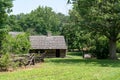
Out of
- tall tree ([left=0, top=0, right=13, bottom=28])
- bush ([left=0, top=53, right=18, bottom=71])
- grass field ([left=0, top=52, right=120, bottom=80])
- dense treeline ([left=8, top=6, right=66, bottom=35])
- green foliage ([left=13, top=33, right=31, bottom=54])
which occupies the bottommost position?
grass field ([left=0, top=52, right=120, bottom=80])

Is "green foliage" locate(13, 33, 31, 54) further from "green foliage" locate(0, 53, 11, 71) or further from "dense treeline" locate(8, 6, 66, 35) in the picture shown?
"dense treeline" locate(8, 6, 66, 35)

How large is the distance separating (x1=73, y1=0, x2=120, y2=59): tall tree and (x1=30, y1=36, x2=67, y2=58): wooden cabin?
16.5 metres

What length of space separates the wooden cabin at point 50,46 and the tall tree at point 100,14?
16.5m

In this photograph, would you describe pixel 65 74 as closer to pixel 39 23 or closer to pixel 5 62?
pixel 5 62

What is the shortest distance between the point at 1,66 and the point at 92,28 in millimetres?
19584

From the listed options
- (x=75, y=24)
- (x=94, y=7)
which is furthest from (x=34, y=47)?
(x=94, y=7)

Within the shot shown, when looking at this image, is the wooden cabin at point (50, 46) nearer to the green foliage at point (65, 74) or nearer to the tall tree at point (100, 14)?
the tall tree at point (100, 14)

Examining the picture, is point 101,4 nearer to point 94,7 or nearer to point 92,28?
point 94,7

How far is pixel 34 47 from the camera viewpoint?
58250mm

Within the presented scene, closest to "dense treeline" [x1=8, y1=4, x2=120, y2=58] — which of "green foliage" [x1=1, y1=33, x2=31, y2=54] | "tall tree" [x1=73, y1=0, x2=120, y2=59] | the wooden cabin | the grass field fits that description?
"tall tree" [x1=73, y1=0, x2=120, y2=59]

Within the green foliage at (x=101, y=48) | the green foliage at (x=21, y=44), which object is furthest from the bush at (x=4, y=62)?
the green foliage at (x=101, y=48)

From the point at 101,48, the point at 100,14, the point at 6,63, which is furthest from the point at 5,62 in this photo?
the point at 101,48

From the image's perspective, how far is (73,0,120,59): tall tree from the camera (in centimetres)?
3960

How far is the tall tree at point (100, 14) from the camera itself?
130 ft
